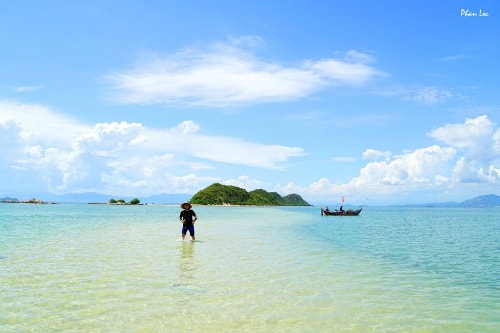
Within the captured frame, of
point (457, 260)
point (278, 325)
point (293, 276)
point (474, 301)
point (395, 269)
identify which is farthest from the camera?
point (457, 260)

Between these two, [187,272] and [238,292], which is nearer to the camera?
[238,292]

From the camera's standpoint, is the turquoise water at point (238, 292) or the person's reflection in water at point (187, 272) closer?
the turquoise water at point (238, 292)

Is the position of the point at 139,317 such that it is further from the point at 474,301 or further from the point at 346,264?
the point at 346,264

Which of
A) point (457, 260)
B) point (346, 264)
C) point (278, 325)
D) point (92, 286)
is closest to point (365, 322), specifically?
point (278, 325)

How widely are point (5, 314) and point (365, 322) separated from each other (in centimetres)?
865

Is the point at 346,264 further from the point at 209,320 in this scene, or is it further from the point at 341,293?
the point at 209,320

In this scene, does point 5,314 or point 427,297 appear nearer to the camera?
point 5,314

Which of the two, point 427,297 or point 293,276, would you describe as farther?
point 293,276

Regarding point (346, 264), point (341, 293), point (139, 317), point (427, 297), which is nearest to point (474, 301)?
point (427, 297)

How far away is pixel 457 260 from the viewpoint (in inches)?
866

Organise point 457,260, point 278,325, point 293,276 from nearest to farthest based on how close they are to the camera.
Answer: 1. point 278,325
2. point 293,276
3. point 457,260

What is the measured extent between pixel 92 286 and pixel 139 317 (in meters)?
4.08

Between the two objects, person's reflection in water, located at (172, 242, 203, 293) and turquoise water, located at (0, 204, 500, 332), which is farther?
person's reflection in water, located at (172, 242, 203, 293)

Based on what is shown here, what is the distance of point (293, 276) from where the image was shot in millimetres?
15461
